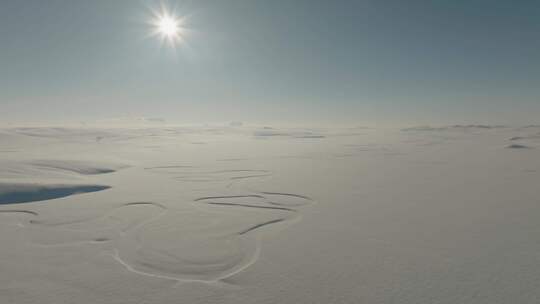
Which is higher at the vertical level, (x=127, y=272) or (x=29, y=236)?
(x=29, y=236)

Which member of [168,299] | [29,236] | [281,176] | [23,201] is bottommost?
[168,299]

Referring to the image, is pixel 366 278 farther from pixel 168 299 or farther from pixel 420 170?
pixel 420 170

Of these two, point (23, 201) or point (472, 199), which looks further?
point (472, 199)

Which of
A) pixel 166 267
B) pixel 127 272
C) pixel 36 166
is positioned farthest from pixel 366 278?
pixel 36 166

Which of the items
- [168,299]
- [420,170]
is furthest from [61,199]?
[420,170]

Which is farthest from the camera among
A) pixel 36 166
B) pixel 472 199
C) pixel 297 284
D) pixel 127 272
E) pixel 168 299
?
pixel 36 166

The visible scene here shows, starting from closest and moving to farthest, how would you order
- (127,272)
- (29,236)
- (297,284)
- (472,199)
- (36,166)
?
(297,284)
(127,272)
(29,236)
(472,199)
(36,166)

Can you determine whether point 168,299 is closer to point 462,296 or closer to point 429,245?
point 462,296

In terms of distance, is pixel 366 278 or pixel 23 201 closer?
pixel 366 278

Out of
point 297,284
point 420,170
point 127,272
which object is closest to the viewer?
point 297,284
